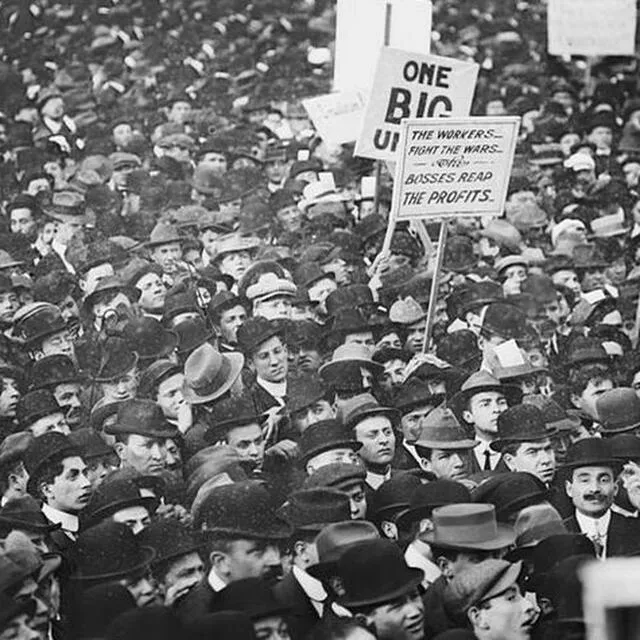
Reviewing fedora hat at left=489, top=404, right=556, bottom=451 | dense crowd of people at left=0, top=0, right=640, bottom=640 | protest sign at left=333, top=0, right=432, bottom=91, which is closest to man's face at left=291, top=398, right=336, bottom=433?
dense crowd of people at left=0, top=0, right=640, bottom=640

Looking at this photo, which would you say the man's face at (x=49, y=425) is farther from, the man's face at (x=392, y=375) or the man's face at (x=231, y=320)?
the man's face at (x=392, y=375)

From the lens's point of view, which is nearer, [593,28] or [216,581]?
[216,581]

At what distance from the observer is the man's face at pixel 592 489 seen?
6098 mm

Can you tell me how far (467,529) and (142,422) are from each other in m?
1.76

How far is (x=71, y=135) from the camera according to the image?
11750 mm

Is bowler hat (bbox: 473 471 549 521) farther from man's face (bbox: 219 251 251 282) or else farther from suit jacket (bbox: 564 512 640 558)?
man's face (bbox: 219 251 251 282)

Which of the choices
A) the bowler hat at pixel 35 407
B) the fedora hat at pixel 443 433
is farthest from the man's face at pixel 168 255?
the fedora hat at pixel 443 433

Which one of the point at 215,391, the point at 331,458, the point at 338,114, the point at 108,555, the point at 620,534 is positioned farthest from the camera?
the point at 338,114

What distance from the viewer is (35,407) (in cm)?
664

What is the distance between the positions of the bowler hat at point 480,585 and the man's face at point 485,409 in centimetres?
157

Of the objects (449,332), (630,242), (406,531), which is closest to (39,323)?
(449,332)

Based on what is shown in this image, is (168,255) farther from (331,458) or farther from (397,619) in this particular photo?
(397,619)

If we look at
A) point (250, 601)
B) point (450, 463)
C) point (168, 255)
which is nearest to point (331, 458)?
point (450, 463)

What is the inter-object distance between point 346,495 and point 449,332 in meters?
2.34
